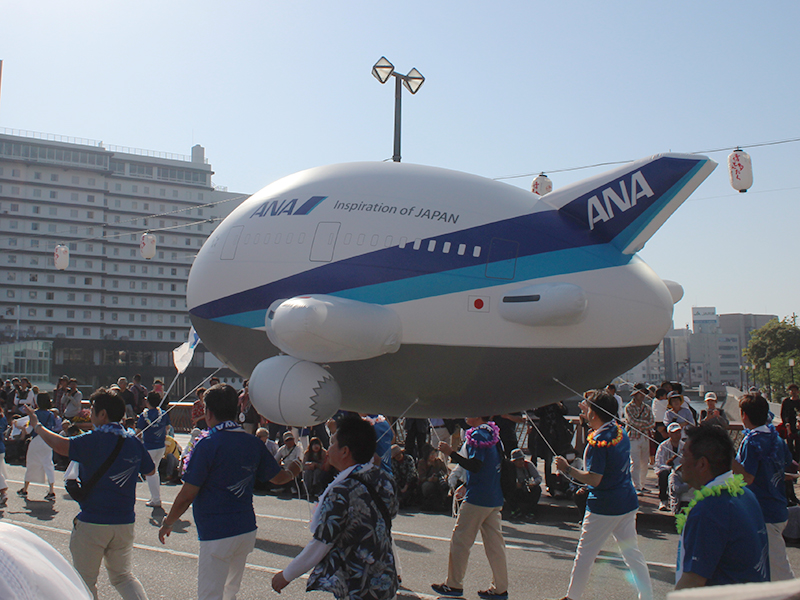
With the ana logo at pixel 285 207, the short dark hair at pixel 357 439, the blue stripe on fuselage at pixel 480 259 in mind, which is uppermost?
the ana logo at pixel 285 207

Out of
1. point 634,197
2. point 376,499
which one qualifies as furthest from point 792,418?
point 376,499

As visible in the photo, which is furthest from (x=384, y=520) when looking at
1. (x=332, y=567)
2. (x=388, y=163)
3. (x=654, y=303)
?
(x=388, y=163)

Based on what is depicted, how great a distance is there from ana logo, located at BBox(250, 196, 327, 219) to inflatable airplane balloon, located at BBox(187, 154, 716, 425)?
0.06 feet

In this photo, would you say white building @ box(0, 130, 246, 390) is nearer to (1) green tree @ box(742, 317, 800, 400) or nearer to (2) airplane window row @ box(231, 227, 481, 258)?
(1) green tree @ box(742, 317, 800, 400)

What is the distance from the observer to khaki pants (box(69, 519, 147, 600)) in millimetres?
4301

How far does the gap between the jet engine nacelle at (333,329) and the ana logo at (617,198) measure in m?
2.10

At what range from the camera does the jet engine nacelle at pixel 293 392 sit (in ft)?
18.0

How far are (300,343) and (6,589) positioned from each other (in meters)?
4.35

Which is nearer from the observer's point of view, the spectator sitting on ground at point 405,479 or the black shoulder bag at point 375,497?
the black shoulder bag at point 375,497

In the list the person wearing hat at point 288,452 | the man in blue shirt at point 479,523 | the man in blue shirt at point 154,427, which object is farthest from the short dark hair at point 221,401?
the person wearing hat at point 288,452

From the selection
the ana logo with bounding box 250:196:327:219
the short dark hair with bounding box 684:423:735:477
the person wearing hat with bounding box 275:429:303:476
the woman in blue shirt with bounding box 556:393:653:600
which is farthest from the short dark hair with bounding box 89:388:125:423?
the person wearing hat with bounding box 275:429:303:476

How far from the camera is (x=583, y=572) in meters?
5.02

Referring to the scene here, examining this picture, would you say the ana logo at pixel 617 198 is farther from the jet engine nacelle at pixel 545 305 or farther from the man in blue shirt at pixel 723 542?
the man in blue shirt at pixel 723 542

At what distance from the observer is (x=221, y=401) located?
425cm
